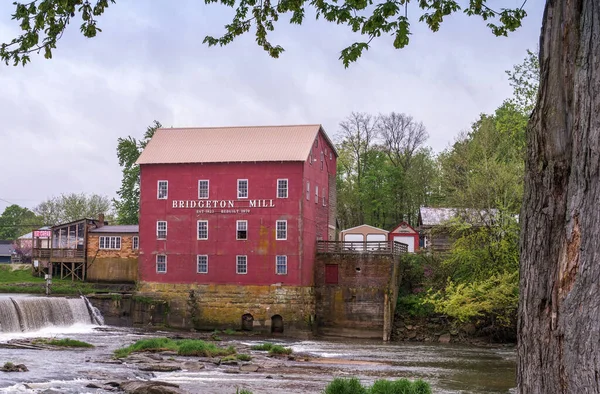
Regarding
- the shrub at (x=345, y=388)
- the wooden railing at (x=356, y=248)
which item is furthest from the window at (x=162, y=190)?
the shrub at (x=345, y=388)

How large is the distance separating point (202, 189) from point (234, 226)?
2.93 meters

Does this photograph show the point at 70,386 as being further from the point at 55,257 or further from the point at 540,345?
the point at 55,257

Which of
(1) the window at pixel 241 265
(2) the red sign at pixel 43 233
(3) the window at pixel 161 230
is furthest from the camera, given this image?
(2) the red sign at pixel 43 233

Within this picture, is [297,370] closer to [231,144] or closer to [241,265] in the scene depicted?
[241,265]

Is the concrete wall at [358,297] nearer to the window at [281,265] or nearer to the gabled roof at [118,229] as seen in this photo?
the window at [281,265]

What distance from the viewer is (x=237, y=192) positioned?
46500 millimetres

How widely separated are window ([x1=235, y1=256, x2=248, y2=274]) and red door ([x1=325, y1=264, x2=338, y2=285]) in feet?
15.8

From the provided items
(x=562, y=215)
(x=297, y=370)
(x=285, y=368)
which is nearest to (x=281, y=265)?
(x=285, y=368)

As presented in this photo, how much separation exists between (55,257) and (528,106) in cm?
3332

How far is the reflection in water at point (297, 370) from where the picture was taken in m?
22.8

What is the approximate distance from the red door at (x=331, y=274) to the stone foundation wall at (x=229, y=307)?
53.6 inches

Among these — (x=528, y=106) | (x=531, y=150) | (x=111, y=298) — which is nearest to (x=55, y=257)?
(x=111, y=298)

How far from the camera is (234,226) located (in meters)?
46.4

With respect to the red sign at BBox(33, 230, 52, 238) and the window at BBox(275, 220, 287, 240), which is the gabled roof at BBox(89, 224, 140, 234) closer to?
the red sign at BBox(33, 230, 52, 238)
